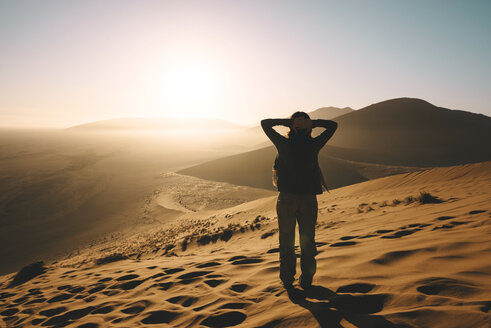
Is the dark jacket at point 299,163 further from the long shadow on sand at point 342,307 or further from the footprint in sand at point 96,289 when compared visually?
the footprint in sand at point 96,289

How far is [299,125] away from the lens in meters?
2.92

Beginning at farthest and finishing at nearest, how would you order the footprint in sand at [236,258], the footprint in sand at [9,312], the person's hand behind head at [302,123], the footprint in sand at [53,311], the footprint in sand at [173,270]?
1. the footprint in sand at [236,258]
2. the footprint in sand at [173,270]
3. the footprint in sand at [9,312]
4. the footprint in sand at [53,311]
5. the person's hand behind head at [302,123]

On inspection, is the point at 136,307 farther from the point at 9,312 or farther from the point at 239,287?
the point at 9,312

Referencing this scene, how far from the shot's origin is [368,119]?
71.5 m

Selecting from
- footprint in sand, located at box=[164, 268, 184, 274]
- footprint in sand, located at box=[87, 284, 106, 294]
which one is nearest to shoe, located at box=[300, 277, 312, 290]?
footprint in sand, located at box=[164, 268, 184, 274]

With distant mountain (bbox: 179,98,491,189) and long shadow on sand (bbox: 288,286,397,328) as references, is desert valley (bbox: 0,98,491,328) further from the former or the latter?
distant mountain (bbox: 179,98,491,189)

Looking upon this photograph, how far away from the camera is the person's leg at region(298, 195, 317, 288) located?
296 centimetres

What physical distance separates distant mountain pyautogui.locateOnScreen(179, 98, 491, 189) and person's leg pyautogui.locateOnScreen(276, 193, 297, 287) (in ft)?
84.5

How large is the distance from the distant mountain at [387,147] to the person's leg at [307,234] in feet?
84.6

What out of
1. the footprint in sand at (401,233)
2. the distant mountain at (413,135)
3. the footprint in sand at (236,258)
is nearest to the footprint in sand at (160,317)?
the footprint in sand at (236,258)

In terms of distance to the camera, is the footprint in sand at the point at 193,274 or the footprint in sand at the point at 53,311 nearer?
the footprint in sand at the point at 53,311

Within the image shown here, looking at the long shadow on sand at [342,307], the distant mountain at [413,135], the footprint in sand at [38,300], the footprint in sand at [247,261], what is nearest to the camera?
the long shadow on sand at [342,307]

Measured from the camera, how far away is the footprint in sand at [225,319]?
271 cm

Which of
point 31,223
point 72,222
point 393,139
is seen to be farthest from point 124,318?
point 393,139
